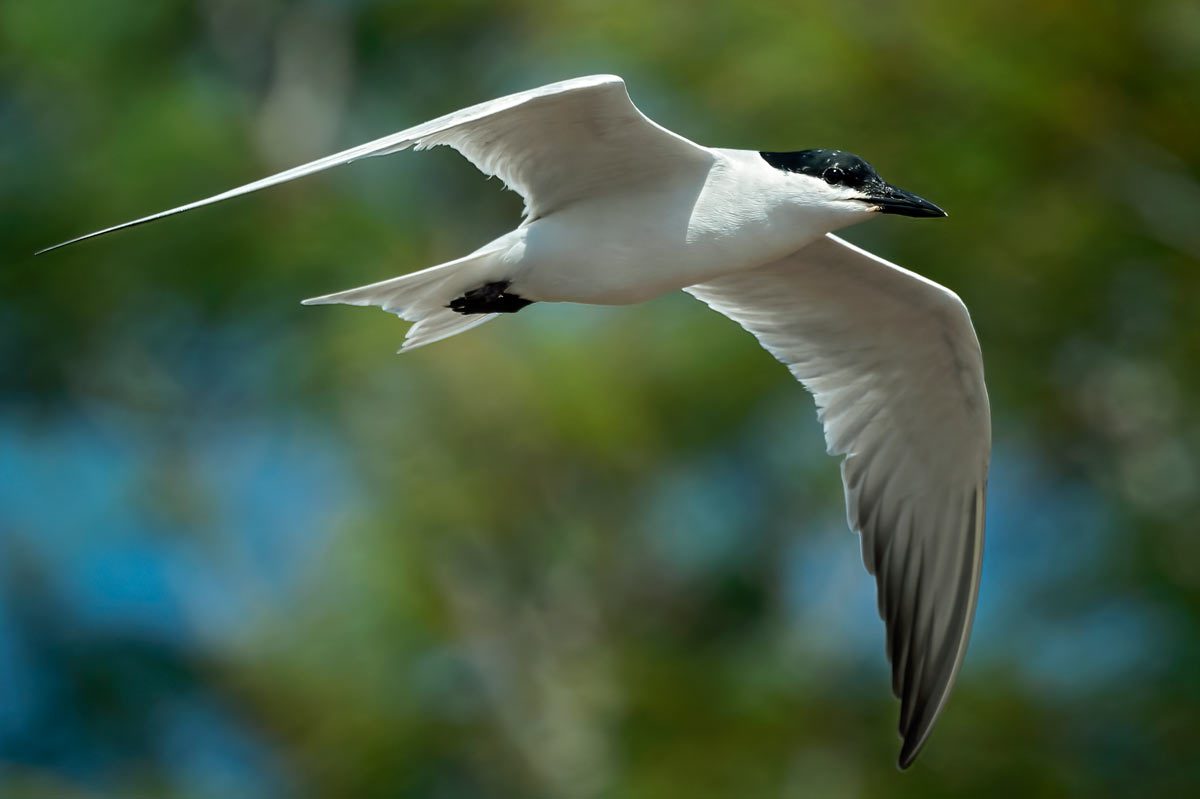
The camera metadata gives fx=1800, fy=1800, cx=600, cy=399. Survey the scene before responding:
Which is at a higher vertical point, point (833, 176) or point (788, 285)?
point (833, 176)

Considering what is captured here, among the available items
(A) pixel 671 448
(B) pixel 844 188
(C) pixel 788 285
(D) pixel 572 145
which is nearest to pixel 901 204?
(B) pixel 844 188

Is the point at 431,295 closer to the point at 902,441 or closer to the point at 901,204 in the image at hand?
the point at 901,204

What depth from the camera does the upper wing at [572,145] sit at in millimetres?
3381

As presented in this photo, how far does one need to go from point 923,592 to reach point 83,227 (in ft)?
20.0

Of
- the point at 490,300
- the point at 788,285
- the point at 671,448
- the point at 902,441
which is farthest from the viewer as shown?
the point at 671,448

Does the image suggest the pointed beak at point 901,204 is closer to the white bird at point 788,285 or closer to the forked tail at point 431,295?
the white bird at point 788,285

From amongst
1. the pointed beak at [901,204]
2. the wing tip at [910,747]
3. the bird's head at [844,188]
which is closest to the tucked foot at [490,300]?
the bird's head at [844,188]

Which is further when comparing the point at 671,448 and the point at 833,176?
the point at 671,448

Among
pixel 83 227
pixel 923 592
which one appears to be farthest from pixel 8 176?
pixel 923 592

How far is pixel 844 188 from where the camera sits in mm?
3564

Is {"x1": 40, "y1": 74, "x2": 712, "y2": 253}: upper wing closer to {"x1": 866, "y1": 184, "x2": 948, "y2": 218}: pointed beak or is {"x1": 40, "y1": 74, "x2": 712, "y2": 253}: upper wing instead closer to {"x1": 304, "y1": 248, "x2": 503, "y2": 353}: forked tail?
{"x1": 304, "y1": 248, "x2": 503, "y2": 353}: forked tail

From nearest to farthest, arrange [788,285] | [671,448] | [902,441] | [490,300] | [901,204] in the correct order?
[901,204] < [490,300] < [788,285] < [902,441] < [671,448]

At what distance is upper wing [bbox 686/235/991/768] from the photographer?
4.32 metres

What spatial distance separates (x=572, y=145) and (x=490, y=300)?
363 millimetres
